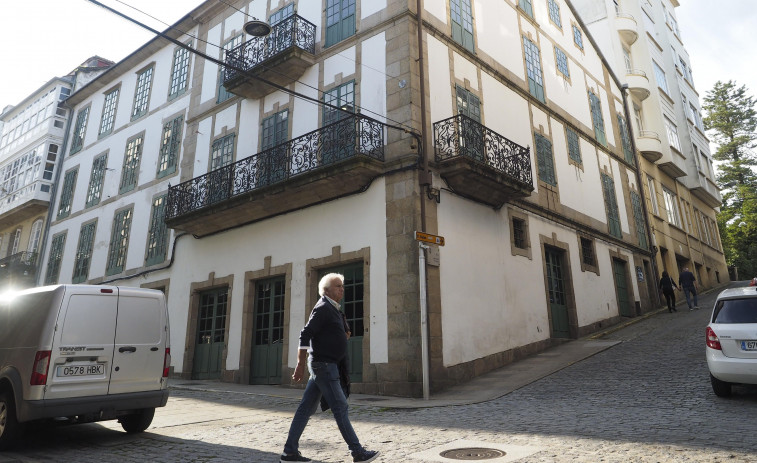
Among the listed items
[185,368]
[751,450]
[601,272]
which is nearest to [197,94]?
[185,368]

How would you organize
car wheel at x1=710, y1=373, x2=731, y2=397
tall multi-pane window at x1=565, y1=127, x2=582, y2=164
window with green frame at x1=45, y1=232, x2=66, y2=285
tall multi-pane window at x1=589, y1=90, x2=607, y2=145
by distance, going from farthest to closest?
1. window with green frame at x1=45, y1=232, x2=66, y2=285
2. tall multi-pane window at x1=589, y1=90, x2=607, y2=145
3. tall multi-pane window at x1=565, y1=127, x2=582, y2=164
4. car wheel at x1=710, y1=373, x2=731, y2=397

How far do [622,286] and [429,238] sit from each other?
12.5m

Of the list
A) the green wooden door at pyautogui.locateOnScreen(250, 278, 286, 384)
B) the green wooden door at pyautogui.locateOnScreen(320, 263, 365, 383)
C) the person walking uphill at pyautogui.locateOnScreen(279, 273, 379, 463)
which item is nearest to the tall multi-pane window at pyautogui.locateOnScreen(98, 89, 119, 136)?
the green wooden door at pyautogui.locateOnScreen(250, 278, 286, 384)

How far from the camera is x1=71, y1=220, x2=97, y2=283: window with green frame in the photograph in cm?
2103

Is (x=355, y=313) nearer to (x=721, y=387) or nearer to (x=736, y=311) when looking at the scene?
(x=721, y=387)

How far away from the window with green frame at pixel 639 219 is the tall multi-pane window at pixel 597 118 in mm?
3165

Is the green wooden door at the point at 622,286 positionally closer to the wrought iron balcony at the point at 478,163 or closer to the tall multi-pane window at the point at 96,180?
the wrought iron balcony at the point at 478,163

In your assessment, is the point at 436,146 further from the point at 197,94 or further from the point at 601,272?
the point at 197,94

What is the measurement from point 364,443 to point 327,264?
6.90 meters

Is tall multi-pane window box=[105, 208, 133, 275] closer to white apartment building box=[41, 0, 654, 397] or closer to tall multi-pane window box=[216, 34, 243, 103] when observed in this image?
white apartment building box=[41, 0, 654, 397]

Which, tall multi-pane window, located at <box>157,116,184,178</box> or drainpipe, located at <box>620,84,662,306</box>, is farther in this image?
drainpipe, located at <box>620,84,662,306</box>

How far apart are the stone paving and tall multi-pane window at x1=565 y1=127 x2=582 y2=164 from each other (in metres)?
9.87

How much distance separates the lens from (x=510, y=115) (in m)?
15.6

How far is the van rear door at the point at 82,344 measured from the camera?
614 centimetres
